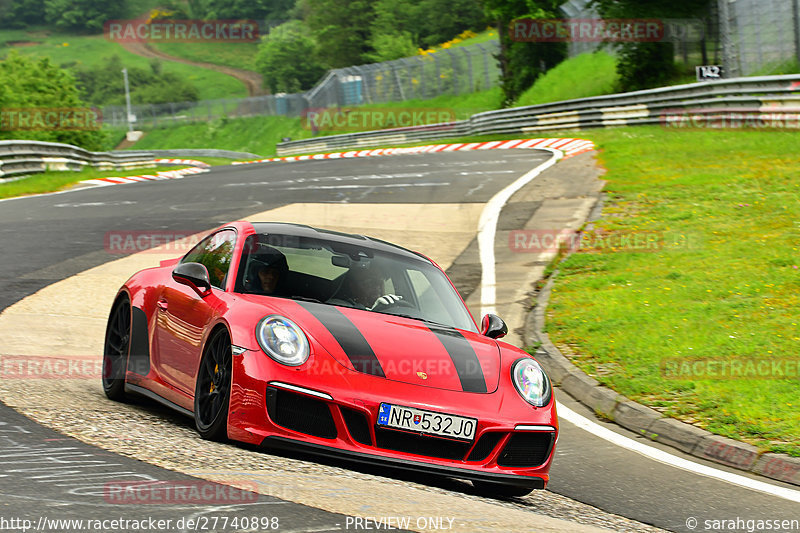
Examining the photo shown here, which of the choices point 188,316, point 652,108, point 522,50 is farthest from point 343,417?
point 522,50

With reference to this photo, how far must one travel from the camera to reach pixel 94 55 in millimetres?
152125

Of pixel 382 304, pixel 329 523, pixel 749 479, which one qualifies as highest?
pixel 382 304

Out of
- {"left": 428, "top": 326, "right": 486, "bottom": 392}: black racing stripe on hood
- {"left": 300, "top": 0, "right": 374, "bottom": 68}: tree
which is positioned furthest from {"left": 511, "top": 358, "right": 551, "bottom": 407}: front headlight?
{"left": 300, "top": 0, "right": 374, "bottom": 68}: tree

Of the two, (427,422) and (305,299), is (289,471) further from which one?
(305,299)

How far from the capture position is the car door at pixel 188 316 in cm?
595

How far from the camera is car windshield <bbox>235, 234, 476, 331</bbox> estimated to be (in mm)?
6227

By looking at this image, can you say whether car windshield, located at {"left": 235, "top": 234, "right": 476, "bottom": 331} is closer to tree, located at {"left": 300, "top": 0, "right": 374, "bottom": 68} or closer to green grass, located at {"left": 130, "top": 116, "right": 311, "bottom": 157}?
green grass, located at {"left": 130, "top": 116, "right": 311, "bottom": 157}

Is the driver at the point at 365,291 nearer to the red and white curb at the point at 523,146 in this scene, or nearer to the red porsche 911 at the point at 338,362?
the red porsche 911 at the point at 338,362

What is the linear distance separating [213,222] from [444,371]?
12279 mm

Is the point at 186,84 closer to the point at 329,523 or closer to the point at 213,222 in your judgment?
the point at 213,222

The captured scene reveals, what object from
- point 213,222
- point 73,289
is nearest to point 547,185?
point 213,222

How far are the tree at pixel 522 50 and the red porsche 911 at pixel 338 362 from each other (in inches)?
1736

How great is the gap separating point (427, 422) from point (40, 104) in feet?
161

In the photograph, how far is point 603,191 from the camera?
18094 mm
